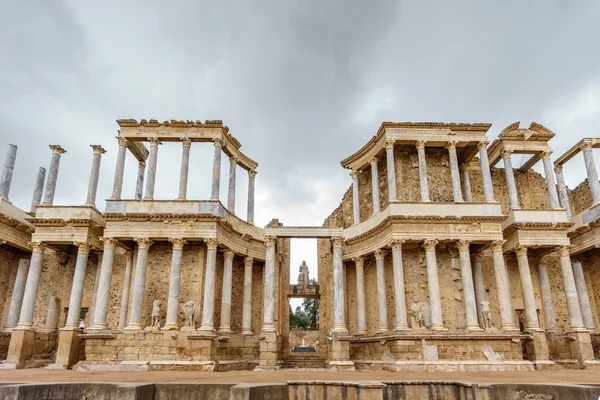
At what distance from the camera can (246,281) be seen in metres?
22.2

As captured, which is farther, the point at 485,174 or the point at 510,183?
the point at 510,183

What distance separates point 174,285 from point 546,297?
18955mm

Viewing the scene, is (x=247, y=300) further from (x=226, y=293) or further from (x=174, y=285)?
(x=174, y=285)

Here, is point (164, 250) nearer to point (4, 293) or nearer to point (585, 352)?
point (4, 293)

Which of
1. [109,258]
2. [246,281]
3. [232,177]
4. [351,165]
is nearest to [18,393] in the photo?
[109,258]

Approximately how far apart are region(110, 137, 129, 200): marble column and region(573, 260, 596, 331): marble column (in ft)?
80.3

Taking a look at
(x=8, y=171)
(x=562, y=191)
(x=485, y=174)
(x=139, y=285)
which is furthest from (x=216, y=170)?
(x=562, y=191)

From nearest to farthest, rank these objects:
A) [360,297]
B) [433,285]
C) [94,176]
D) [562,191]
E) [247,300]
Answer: [433,285], [360,297], [247,300], [94,176], [562,191]

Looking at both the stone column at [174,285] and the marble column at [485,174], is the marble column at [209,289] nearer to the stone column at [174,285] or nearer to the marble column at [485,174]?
the stone column at [174,285]

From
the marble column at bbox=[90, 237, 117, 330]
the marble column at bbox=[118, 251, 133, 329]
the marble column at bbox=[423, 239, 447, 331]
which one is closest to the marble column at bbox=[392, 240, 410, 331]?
the marble column at bbox=[423, 239, 447, 331]

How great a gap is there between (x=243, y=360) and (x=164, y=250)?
6.76 meters

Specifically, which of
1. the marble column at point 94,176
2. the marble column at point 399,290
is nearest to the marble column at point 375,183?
the marble column at point 399,290

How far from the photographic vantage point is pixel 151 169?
21094mm

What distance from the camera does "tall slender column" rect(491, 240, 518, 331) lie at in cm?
1827
